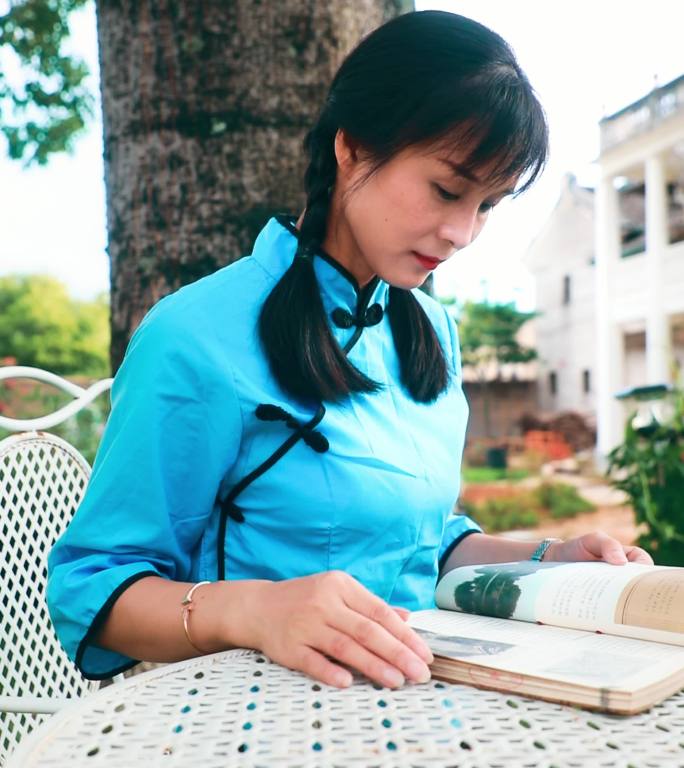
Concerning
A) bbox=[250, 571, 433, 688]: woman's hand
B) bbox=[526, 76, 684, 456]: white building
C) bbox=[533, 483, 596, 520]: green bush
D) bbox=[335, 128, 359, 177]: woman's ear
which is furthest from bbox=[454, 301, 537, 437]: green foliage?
bbox=[250, 571, 433, 688]: woman's hand

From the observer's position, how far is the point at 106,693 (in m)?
0.83

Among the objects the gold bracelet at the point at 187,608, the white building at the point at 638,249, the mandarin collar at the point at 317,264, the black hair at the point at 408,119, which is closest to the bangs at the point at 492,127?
the black hair at the point at 408,119

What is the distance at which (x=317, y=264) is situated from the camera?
1275 mm

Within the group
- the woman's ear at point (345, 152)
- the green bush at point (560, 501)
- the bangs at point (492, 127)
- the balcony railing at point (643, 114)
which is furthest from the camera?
the balcony railing at point (643, 114)

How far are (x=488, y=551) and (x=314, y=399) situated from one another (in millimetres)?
385

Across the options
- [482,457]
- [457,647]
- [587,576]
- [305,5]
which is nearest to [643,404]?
[305,5]

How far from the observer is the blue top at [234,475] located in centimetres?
107

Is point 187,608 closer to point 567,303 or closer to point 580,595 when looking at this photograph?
point 580,595

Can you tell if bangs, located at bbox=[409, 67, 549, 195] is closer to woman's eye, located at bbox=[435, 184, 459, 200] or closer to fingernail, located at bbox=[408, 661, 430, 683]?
woman's eye, located at bbox=[435, 184, 459, 200]

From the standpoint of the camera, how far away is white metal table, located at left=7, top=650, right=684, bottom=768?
0.69 metres

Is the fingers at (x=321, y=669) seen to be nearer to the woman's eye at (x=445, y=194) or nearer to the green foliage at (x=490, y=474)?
the woman's eye at (x=445, y=194)

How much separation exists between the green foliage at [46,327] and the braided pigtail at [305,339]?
31762 mm

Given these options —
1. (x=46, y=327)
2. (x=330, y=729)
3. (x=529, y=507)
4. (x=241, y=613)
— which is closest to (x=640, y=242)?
(x=529, y=507)

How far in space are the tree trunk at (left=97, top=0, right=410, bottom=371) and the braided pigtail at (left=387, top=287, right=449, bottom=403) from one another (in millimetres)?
469
